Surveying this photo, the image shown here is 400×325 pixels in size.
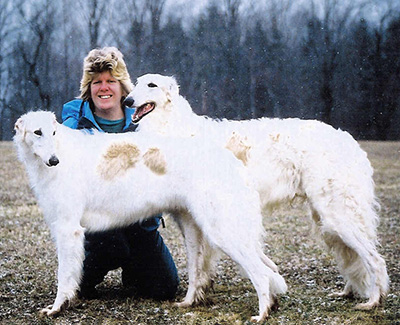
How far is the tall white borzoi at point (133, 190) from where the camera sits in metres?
3.65

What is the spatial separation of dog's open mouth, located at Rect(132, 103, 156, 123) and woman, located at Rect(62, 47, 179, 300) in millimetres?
218

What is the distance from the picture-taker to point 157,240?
4.65 metres

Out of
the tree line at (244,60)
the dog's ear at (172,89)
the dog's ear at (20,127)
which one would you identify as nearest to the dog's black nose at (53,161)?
the dog's ear at (20,127)

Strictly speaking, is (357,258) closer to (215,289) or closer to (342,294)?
(342,294)

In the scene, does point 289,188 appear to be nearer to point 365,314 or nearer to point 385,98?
point 365,314

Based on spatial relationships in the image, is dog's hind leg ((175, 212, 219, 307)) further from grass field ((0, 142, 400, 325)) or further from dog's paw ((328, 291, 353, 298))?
dog's paw ((328, 291, 353, 298))

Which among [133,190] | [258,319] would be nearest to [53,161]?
[133,190]

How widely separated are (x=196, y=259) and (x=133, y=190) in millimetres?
840

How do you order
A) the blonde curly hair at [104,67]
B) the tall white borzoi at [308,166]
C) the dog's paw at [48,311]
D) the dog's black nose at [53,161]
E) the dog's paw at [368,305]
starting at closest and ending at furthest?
1. the dog's black nose at [53,161]
2. the dog's paw at [48,311]
3. the dog's paw at [368,305]
4. the tall white borzoi at [308,166]
5. the blonde curly hair at [104,67]

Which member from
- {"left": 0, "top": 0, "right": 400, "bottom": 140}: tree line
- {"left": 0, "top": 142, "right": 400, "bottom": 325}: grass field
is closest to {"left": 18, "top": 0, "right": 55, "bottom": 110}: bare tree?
{"left": 0, "top": 0, "right": 400, "bottom": 140}: tree line

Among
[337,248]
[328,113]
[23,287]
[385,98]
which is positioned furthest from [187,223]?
[385,98]

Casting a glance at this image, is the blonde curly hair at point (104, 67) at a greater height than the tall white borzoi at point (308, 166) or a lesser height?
greater

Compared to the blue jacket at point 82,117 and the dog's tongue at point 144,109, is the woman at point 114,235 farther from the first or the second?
the dog's tongue at point 144,109

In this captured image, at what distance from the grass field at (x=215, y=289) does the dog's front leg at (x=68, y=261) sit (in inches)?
4.9
